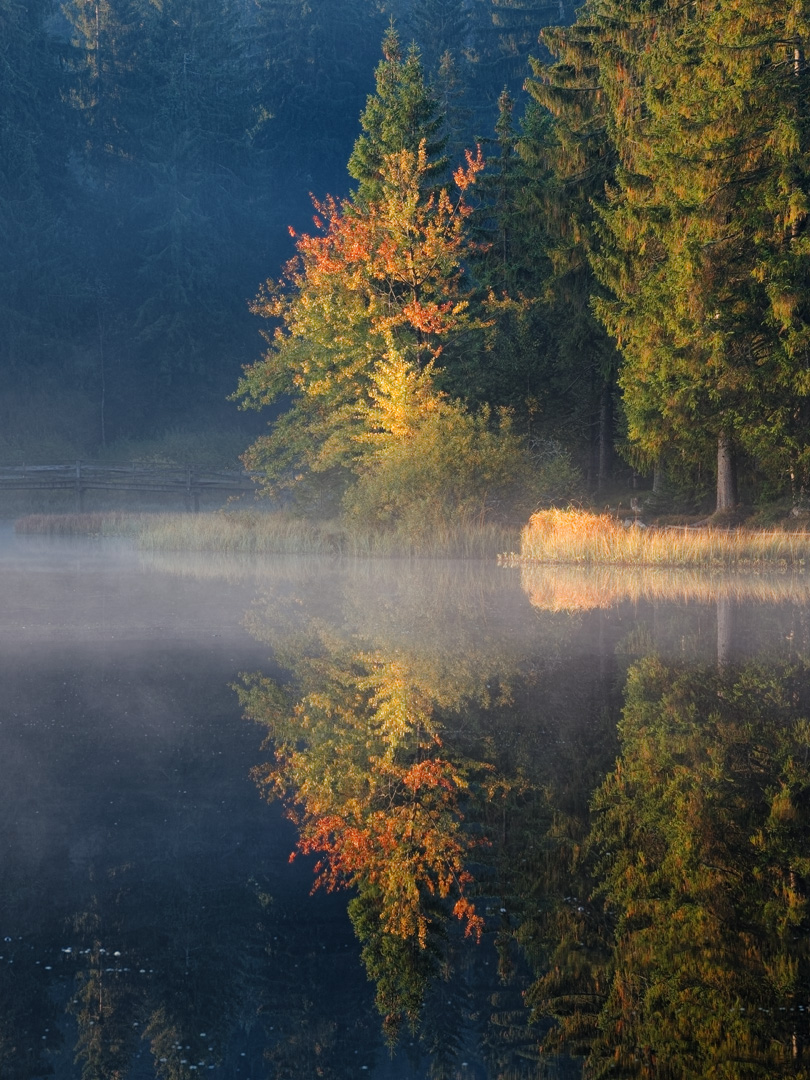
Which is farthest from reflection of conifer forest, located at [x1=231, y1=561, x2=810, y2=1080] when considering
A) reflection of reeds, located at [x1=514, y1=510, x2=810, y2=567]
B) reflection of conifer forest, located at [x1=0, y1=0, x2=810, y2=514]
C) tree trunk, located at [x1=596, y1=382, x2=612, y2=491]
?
tree trunk, located at [x1=596, y1=382, x2=612, y2=491]

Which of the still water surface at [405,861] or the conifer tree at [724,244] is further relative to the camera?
the conifer tree at [724,244]

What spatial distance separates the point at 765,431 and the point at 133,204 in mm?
48344

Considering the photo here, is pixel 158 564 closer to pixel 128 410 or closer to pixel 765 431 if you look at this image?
pixel 765 431

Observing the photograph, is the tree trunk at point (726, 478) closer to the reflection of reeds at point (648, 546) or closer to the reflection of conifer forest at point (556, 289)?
→ the reflection of conifer forest at point (556, 289)

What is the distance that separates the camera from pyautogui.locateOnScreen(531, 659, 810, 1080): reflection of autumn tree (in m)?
4.33

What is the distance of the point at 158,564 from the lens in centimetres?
2811

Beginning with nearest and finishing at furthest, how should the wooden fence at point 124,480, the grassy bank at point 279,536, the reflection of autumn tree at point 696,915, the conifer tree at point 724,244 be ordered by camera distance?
the reflection of autumn tree at point 696,915 < the conifer tree at point 724,244 < the grassy bank at point 279,536 < the wooden fence at point 124,480

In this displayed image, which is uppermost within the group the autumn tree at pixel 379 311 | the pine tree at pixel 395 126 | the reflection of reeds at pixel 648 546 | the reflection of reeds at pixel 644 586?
the pine tree at pixel 395 126

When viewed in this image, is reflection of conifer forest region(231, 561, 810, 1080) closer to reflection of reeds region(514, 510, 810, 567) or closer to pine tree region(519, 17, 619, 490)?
reflection of reeds region(514, 510, 810, 567)

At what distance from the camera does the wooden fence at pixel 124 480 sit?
5081 cm

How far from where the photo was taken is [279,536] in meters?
33.6

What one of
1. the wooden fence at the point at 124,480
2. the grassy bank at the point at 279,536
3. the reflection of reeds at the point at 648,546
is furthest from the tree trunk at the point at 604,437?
the wooden fence at the point at 124,480

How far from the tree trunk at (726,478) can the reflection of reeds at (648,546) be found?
10.8 ft

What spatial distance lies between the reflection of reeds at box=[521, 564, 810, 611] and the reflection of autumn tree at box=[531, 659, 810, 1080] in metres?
9.69
